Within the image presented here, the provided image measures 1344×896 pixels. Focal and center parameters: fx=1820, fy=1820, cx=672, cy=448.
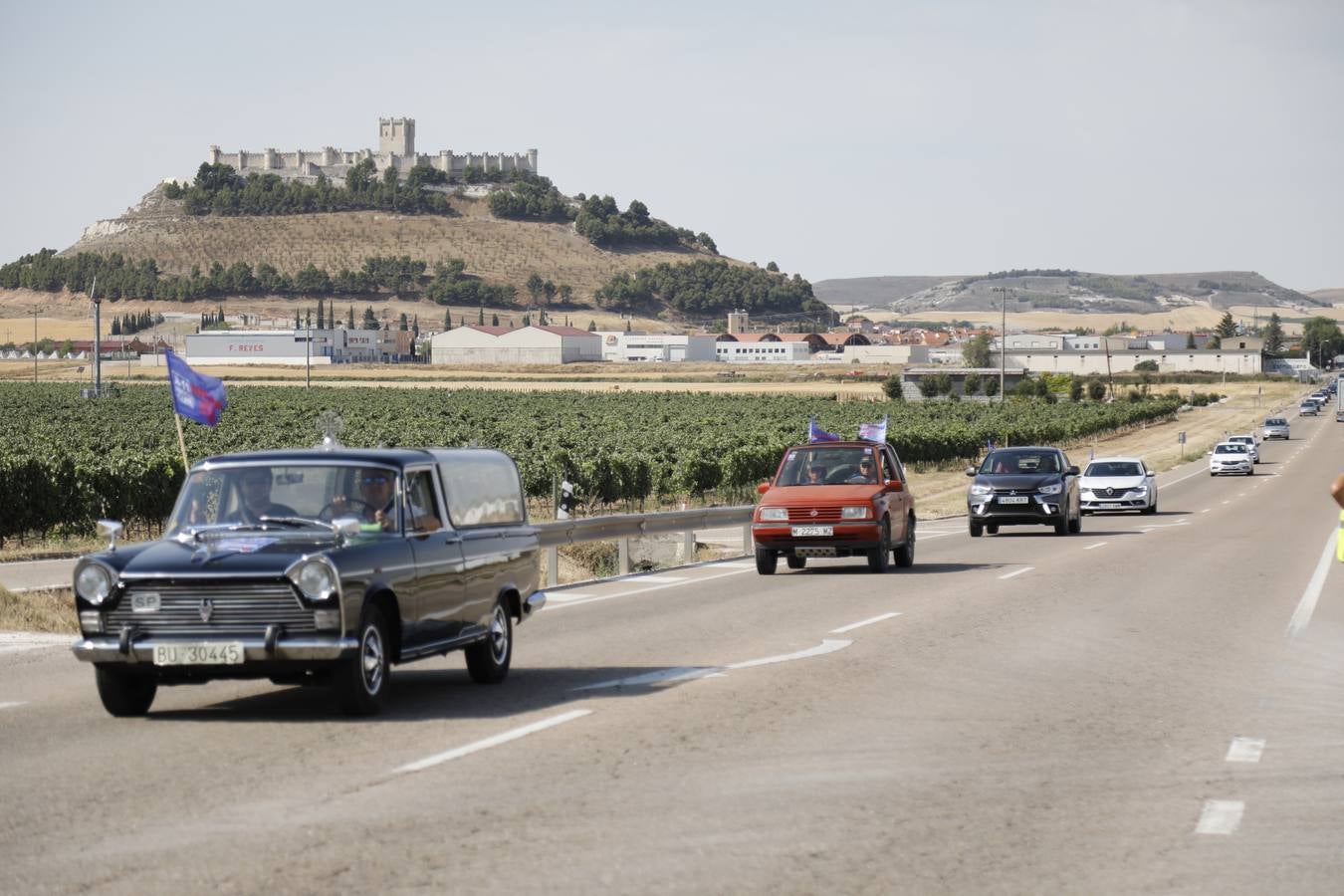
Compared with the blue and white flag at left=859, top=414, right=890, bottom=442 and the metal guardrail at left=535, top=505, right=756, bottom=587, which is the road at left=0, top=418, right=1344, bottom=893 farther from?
the blue and white flag at left=859, top=414, right=890, bottom=442

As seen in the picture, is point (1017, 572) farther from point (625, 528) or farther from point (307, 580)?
point (307, 580)

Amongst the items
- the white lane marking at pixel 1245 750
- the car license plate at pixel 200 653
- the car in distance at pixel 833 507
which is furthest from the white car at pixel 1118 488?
the car license plate at pixel 200 653

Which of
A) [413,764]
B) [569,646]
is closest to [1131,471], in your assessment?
[569,646]

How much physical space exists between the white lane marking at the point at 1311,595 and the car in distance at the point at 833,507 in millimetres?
5392

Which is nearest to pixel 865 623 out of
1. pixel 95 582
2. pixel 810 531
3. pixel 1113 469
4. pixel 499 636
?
pixel 499 636

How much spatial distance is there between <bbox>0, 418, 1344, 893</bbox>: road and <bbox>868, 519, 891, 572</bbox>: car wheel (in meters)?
6.06

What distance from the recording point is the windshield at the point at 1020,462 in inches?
1328

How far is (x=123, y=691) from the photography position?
11.2 m

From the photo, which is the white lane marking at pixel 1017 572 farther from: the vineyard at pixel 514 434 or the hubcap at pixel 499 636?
the vineyard at pixel 514 434

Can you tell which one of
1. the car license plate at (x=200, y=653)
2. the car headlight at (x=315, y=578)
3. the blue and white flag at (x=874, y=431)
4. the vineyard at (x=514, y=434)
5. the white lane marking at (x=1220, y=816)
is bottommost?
the vineyard at (x=514, y=434)

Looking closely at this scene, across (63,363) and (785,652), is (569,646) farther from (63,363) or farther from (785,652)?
(63,363)

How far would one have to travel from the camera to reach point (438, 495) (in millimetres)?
12492

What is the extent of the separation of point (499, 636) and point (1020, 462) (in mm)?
22333

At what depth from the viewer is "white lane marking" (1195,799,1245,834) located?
317 inches
